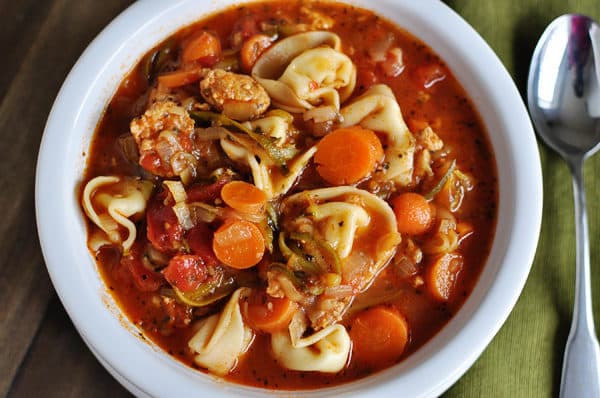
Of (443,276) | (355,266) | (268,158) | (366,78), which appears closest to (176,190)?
(268,158)

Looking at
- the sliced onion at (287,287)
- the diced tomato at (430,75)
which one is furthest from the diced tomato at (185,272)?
the diced tomato at (430,75)

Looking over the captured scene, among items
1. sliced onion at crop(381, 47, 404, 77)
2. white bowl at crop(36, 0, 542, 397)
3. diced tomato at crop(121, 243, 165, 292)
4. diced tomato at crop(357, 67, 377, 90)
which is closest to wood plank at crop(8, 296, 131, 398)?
white bowl at crop(36, 0, 542, 397)

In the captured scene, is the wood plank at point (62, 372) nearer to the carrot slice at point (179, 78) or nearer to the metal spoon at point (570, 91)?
Answer: the carrot slice at point (179, 78)

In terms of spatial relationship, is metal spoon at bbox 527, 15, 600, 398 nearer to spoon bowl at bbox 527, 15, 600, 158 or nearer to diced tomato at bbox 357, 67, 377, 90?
spoon bowl at bbox 527, 15, 600, 158

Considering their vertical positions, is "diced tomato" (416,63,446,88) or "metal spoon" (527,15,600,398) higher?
"diced tomato" (416,63,446,88)

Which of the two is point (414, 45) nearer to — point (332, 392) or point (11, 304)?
point (332, 392)

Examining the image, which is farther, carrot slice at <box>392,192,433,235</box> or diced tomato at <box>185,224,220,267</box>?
carrot slice at <box>392,192,433,235</box>
